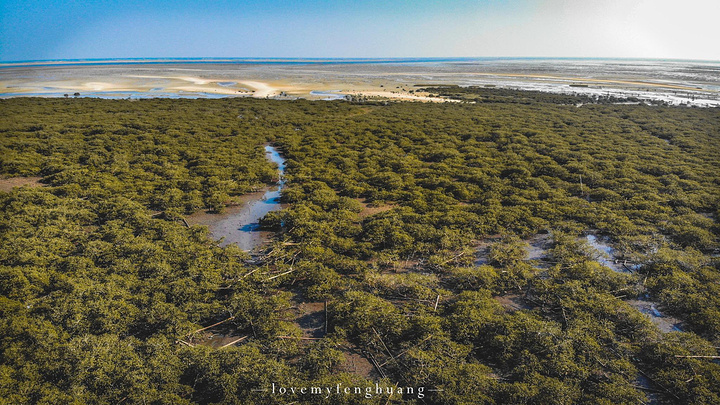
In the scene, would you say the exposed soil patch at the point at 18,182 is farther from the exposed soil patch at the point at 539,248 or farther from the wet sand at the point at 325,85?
the wet sand at the point at 325,85

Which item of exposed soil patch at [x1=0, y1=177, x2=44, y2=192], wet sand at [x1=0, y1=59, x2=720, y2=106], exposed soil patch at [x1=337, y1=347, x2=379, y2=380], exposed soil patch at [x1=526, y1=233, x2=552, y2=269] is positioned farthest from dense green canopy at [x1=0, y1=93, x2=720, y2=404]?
wet sand at [x1=0, y1=59, x2=720, y2=106]

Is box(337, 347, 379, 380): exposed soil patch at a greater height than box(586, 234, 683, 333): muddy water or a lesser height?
lesser

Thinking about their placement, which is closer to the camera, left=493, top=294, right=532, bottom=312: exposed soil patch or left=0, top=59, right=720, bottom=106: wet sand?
left=493, top=294, right=532, bottom=312: exposed soil patch

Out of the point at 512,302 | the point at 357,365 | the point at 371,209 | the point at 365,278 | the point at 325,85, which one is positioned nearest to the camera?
the point at 357,365

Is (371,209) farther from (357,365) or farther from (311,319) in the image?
(357,365)

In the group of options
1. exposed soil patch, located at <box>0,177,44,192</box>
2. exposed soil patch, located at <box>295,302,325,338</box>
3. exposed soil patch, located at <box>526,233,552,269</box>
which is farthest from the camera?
exposed soil patch, located at <box>0,177,44,192</box>

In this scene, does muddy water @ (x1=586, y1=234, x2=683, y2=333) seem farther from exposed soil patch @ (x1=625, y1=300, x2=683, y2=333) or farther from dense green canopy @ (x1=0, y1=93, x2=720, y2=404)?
dense green canopy @ (x1=0, y1=93, x2=720, y2=404)

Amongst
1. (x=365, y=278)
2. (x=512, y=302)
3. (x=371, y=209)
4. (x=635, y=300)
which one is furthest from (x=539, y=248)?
(x=371, y=209)
